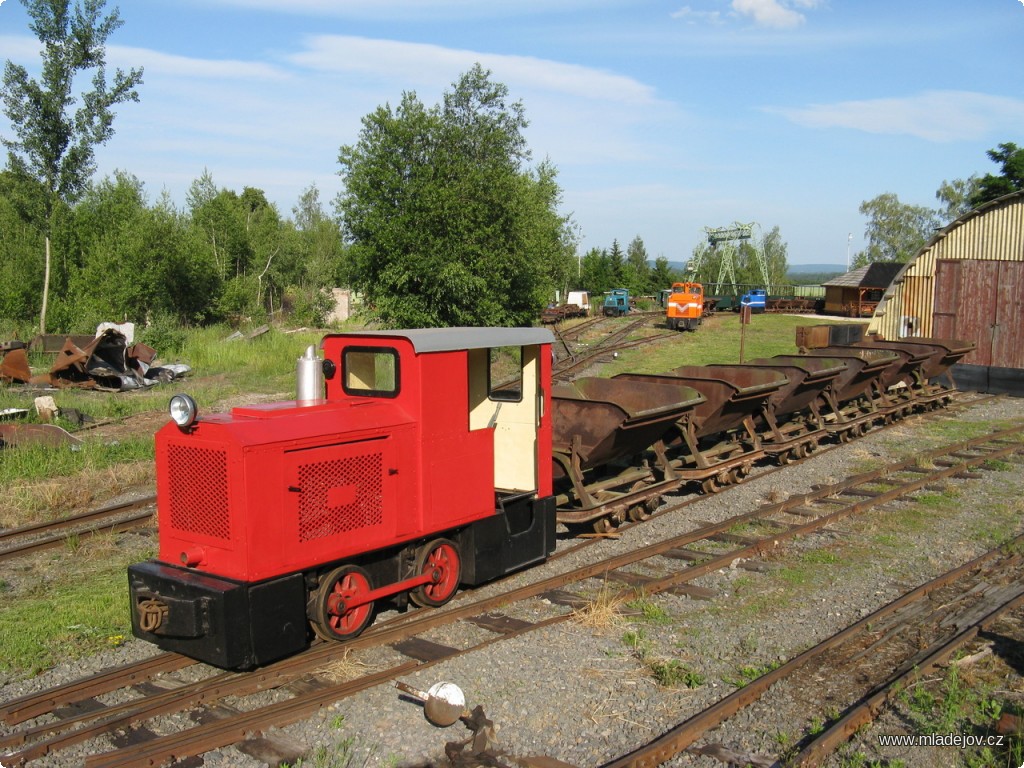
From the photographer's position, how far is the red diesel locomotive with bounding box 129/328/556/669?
5.57 meters

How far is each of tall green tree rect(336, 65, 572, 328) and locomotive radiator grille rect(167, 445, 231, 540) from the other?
1475cm

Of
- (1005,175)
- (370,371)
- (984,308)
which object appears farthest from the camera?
(1005,175)

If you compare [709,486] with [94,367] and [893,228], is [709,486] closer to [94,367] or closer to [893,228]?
[94,367]

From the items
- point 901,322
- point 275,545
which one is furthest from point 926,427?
point 275,545

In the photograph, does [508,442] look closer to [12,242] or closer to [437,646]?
[437,646]

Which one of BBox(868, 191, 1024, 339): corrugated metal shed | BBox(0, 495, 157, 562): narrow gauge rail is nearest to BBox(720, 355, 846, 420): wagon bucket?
BBox(0, 495, 157, 562): narrow gauge rail

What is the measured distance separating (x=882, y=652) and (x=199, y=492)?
5.18 metres

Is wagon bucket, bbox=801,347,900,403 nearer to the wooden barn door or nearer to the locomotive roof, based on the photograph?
the wooden barn door

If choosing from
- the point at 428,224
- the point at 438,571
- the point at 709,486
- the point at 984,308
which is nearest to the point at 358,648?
the point at 438,571

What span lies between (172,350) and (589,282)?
47142 millimetres

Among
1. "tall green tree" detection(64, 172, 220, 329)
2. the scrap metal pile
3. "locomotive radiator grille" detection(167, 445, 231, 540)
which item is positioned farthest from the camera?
"tall green tree" detection(64, 172, 220, 329)

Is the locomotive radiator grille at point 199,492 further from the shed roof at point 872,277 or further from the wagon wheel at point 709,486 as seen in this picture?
the shed roof at point 872,277

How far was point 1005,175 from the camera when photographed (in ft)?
155

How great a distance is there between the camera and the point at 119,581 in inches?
312
